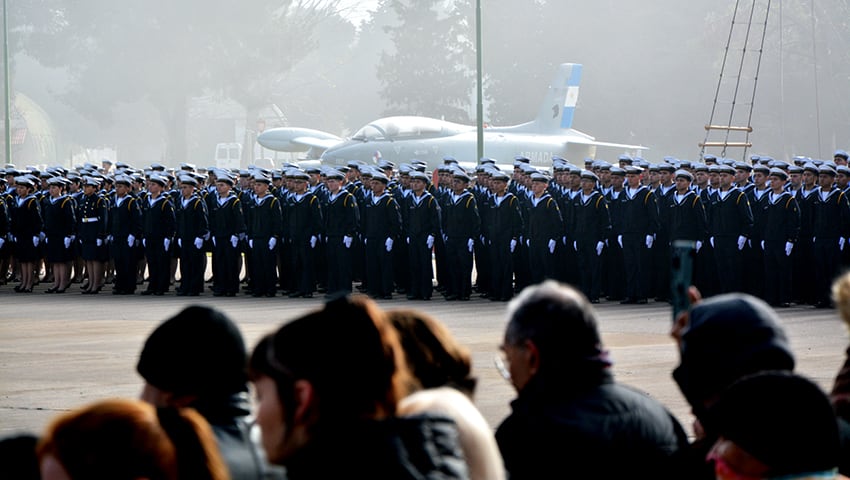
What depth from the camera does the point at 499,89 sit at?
237ft

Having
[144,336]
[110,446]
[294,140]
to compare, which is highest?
[294,140]

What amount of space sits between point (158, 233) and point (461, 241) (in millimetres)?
4675

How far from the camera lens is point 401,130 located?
43.5 meters

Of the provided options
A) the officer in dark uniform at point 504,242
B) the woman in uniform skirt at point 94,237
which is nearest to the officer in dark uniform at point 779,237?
the officer in dark uniform at point 504,242

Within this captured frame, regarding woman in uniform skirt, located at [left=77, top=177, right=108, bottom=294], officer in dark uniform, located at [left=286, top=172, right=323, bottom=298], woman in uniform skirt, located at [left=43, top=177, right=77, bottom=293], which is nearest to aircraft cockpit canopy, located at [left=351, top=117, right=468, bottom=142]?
woman in uniform skirt, located at [left=43, top=177, right=77, bottom=293]

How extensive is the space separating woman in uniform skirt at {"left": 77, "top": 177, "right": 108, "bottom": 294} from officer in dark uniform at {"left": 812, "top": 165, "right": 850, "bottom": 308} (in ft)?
35.0

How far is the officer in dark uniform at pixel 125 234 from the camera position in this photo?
2348 centimetres

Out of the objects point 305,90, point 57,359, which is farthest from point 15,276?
point 305,90

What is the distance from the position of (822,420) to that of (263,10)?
7814 centimetres

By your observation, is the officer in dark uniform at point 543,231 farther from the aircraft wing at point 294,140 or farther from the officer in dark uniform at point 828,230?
the aircraft wing at point 294,140

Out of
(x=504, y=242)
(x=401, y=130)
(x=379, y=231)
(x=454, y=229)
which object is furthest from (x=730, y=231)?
(x=401, y=130)

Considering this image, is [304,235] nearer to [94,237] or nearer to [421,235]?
[421,235]

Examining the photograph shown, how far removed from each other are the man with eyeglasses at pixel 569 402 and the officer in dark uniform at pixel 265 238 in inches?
723

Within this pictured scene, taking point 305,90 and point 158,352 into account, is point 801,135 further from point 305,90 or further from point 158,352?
point 158,352
